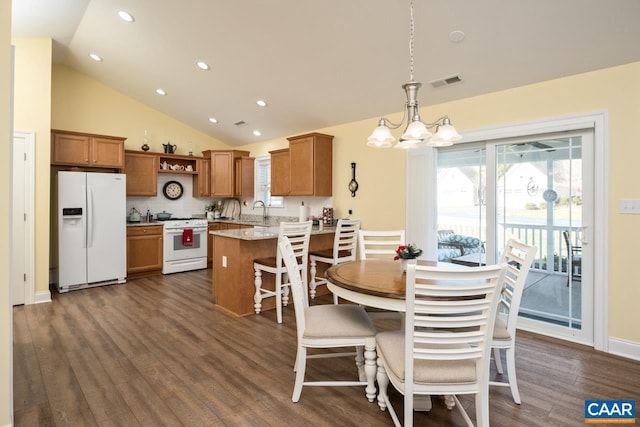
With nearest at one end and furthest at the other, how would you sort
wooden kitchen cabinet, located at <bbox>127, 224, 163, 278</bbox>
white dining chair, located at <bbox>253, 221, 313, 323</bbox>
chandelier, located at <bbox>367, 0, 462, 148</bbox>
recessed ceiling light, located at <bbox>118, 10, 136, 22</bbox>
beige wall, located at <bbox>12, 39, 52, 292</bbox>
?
chandelier, located at <bbox>367, 0, 462, 148</bbox> → white dining chair, located at <bbox>253, 221, 313, 323</bbox> → recessed ceiling light, located at <bbox>118, 10, 136, 22</bbox> → beige wall, located at <bbox>12, 39, 52, 292</bbox> → wooden kitchen cabinet, located at <bbox>127, 224, 163, 278</bbox>

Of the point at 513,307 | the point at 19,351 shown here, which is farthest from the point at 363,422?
the point at 19,351

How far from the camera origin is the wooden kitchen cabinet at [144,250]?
5.46 m

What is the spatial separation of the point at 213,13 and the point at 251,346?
330 centimetres

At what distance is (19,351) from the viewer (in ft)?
9.28

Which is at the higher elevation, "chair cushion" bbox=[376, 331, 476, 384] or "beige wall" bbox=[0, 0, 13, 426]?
"beige wall" bbox=[0, 0, 13, 426]

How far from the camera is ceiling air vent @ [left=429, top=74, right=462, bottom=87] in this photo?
339 cm

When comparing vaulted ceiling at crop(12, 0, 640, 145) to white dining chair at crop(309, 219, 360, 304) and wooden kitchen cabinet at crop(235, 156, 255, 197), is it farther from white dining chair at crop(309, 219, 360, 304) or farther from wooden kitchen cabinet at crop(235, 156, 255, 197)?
white dining chair at crop(309, 219, 360, 304)

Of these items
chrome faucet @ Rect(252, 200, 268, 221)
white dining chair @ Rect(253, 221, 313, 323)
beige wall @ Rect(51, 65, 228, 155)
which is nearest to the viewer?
white dining chair @ Rect(253, 221, 313, 323)

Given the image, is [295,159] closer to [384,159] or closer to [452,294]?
[384,159]

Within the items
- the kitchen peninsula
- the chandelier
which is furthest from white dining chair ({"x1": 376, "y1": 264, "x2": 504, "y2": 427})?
the kitchen peninsula

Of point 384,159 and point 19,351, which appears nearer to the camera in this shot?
point 19,351

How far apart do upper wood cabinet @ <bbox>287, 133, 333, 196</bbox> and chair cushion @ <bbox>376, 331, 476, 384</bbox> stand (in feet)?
11.3

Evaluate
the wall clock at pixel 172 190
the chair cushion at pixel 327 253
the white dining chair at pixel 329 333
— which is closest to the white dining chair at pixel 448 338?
the white dining chair at pixel 329 333

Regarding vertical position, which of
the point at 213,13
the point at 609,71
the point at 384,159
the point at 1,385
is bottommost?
the point at 1,385
